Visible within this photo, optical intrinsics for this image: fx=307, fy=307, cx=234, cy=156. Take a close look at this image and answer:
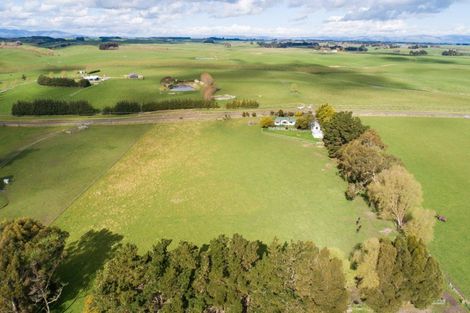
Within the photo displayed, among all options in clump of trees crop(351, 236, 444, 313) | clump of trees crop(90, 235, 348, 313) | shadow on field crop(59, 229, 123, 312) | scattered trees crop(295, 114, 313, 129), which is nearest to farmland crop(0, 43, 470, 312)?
shadow on field crop(59, 229, 123, 312)

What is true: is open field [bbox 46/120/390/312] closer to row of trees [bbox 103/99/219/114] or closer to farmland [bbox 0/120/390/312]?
farmland [bbox 0/120/390/312]

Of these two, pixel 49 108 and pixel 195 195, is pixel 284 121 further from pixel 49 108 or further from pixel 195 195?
pixel 49 108

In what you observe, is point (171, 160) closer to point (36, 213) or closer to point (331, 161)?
point (36, 213)

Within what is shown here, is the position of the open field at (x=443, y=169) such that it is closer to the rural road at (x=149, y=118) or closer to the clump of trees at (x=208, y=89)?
the rural road at (x=149, y=118)

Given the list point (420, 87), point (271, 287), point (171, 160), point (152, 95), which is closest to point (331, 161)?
point (171, 160)

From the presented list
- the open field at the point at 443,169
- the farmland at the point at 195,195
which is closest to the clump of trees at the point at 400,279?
the farmland at the point at 195,195

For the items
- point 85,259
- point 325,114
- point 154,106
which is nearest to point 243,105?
point 154,106
